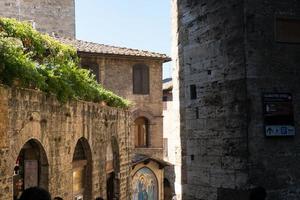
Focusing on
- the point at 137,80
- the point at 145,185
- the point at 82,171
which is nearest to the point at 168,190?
the point at 145,185

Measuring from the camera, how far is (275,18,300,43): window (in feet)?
31.1

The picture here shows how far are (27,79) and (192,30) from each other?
386 centimetres

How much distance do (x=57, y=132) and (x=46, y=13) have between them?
2093cm

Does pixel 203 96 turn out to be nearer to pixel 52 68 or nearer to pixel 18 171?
pixel 52 68

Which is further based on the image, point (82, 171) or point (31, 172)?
point (82, 171)

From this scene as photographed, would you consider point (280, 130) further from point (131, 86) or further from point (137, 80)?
point (137, 80)

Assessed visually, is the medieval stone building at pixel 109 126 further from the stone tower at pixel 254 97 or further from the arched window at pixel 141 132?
the stone tower at pixel 254 97

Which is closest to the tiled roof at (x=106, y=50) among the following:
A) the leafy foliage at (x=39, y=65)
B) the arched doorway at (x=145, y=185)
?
the arched doorway at (x=145, y=185)

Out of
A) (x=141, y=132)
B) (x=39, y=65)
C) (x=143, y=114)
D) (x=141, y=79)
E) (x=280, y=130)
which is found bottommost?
(x=280, y=130)

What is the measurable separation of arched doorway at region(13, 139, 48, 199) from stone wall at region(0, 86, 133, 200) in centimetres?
10

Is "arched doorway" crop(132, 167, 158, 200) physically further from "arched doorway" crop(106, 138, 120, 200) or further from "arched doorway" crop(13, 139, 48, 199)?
"arched doorway" crop(13, 139, 48, 199)

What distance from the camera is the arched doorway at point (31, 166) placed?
29.9 feet

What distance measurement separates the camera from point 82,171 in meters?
12.4

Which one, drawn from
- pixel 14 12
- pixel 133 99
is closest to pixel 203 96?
pixel 133 99
